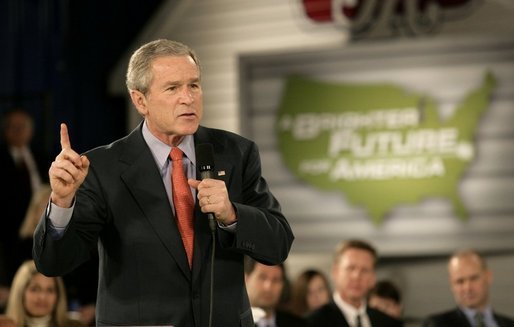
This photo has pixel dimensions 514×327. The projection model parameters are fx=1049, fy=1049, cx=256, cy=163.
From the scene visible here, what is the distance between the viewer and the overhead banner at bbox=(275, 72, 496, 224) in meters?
8.48

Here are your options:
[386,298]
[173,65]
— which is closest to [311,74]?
[386,298]

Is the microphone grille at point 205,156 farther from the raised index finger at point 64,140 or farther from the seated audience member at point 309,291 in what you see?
the seated audience member at point 309,291

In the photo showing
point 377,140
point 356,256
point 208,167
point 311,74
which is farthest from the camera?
point 311,74

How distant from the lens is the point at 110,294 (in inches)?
109

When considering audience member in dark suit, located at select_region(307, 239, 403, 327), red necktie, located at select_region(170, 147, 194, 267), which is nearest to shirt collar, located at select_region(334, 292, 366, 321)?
audience member in dark suit, located at select_region(307, 239, 403, 327)

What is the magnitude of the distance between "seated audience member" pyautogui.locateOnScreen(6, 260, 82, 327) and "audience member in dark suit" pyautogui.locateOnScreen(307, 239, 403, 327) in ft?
4.90

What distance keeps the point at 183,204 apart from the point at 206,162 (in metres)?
0.15

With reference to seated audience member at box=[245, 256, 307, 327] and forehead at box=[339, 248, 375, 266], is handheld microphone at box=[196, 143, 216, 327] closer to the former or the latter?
seated audience member at box=[245, 256, 307, 327]

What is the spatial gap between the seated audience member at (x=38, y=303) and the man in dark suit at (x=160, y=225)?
3.36 m

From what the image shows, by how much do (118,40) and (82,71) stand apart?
54cm

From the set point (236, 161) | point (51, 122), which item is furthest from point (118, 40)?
point (236, 161)

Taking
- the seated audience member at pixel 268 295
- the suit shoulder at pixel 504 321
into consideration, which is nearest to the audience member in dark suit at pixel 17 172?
the seated audience member at pixel 268 295

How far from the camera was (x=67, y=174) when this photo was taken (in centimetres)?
256

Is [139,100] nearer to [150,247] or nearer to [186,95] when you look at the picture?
[186,95]
